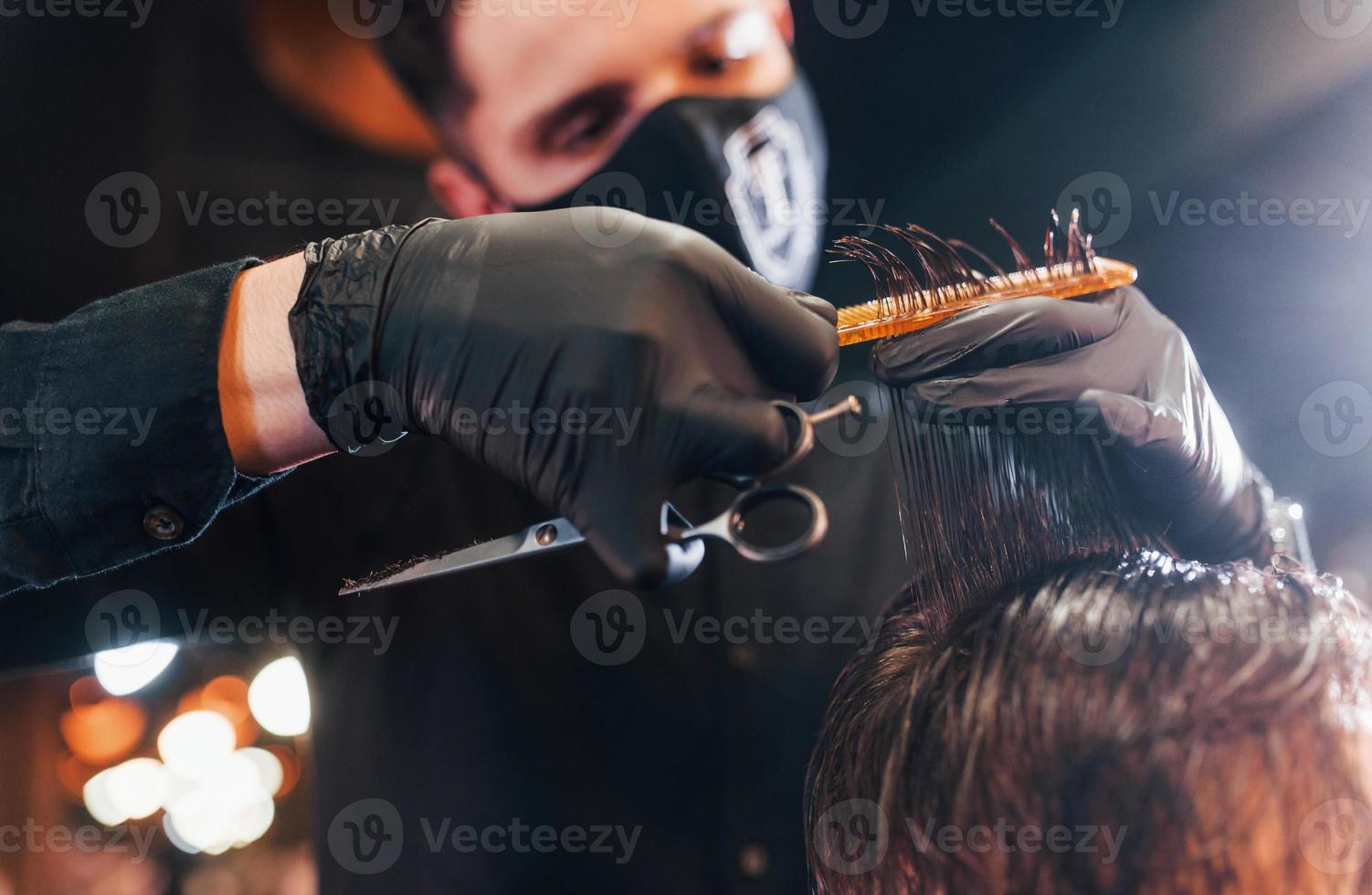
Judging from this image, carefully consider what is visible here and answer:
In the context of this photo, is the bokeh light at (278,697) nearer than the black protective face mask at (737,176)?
No

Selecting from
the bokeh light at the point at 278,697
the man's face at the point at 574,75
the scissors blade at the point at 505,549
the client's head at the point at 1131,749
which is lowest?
the client's head at the point at 1131,749

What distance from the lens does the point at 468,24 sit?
5.11 ft

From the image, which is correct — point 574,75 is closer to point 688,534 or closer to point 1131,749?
point 688,534

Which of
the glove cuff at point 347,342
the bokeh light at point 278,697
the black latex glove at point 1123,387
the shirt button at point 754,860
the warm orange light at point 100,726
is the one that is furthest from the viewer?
the warm orange light at point 100,726

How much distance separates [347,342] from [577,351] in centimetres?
25

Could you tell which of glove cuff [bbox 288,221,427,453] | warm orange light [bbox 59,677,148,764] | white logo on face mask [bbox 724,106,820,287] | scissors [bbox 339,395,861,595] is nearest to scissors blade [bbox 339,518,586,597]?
scissors [bbox 339,395,861,595]

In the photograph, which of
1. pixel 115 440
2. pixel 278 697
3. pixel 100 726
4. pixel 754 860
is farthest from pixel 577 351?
pixel 100 726

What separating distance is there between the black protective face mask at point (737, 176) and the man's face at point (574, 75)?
0.03m

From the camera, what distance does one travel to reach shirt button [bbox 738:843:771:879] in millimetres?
1540

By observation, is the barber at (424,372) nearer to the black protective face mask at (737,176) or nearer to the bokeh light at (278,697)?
the black protective face mask at (737,176)

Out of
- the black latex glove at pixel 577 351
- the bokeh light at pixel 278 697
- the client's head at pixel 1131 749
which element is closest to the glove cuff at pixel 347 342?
the black latex glove at pixel 577 351

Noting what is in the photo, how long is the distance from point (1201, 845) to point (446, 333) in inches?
39.3

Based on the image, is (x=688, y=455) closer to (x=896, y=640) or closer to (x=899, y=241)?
(x=896, y=640)

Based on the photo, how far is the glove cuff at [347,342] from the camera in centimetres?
82
